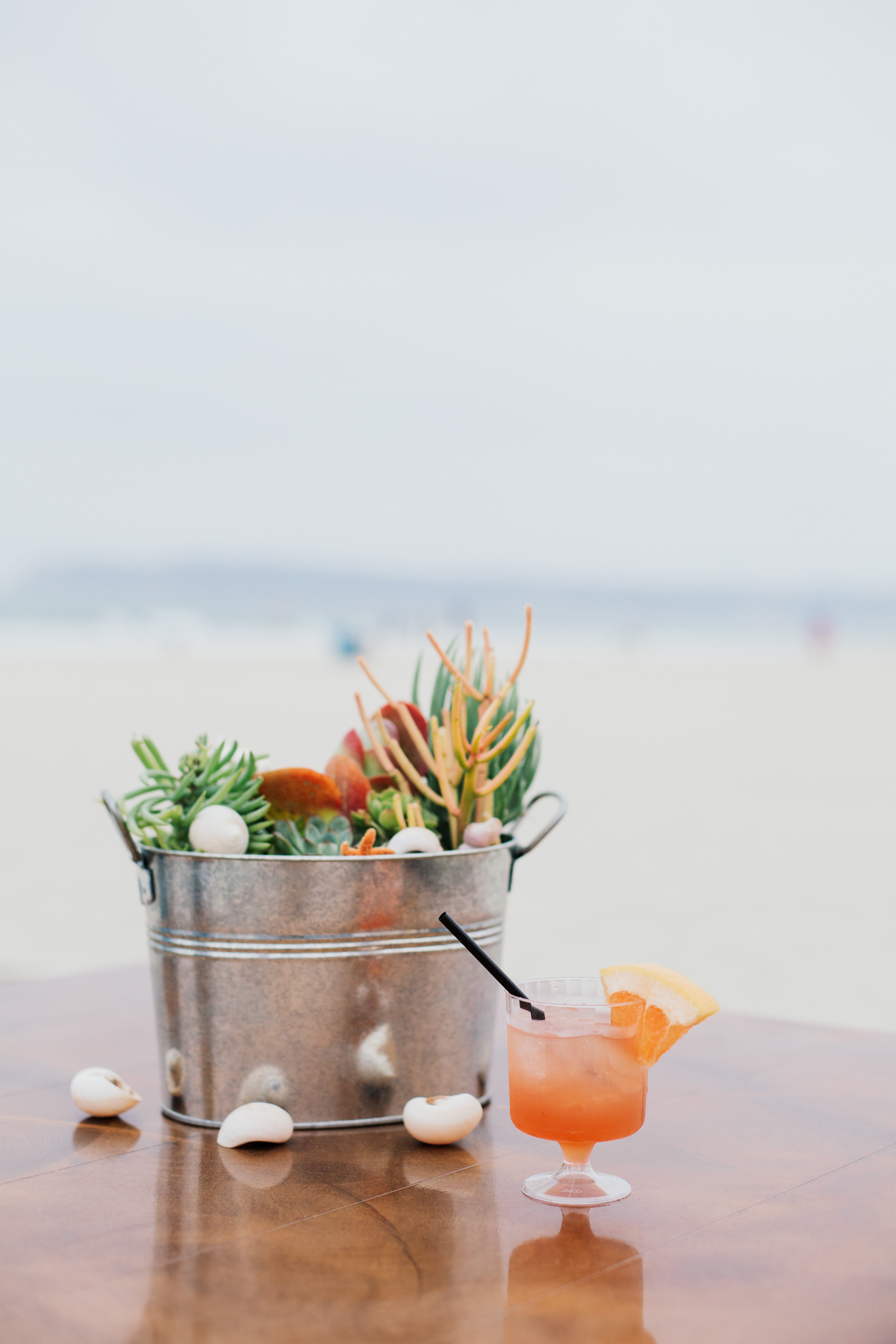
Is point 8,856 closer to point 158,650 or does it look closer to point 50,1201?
point 50,1201

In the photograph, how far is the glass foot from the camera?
756mm

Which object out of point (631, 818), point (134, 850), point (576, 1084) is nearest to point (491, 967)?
point (576, 1084)

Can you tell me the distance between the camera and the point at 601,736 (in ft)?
28.2

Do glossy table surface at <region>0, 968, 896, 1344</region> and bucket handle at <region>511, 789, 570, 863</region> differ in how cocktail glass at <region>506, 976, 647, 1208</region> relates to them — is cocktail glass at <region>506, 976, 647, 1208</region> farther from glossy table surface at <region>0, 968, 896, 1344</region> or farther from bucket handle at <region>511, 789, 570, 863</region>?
bucket handle at <region>511, 789, 570, 863</region>

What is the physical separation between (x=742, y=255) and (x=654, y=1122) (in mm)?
24786

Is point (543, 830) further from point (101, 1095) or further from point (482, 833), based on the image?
point (101, 1095)

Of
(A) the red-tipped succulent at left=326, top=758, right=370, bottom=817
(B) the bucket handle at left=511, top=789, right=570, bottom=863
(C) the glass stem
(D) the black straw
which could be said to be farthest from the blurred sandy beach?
(C) the glass stem

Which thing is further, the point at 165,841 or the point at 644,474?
the point at 644,474

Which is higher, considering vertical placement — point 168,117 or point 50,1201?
point 168,117

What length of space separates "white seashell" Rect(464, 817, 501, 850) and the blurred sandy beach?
22cm

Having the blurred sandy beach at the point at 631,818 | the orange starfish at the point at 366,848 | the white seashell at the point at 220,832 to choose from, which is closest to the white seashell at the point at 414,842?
the orange starfish at the point at 366,848

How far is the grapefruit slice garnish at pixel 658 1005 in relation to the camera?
0.78 metres

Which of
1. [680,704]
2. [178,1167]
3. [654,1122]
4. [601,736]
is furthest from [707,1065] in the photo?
[680,704]

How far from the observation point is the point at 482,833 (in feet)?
3.24
